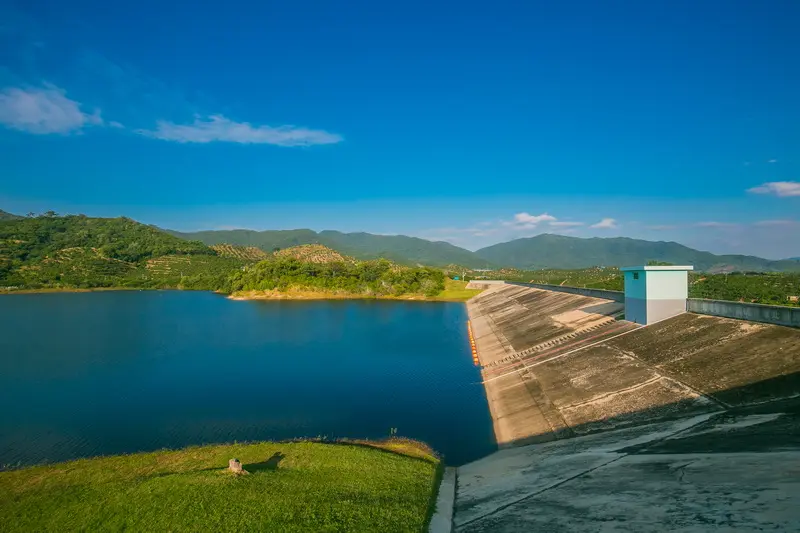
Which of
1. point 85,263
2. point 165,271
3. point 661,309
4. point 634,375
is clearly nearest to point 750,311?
point 661,309

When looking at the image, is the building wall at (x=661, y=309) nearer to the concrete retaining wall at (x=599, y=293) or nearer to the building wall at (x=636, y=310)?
the building wall at (x=636, y=310)

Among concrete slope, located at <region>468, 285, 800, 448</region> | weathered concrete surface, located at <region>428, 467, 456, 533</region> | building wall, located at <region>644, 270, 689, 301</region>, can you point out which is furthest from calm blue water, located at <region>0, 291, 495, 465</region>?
building wall, located at <region>644, 270, 689, 301</region>

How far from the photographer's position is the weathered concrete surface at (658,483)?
8875 millimetres

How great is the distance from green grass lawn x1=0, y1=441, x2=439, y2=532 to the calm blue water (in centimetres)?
475

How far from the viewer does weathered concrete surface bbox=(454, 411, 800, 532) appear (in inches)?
349

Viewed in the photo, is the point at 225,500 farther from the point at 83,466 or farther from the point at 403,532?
the point at 83,466

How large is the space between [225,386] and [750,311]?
33943mm

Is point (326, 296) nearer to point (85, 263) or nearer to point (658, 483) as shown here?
point (658, 483)

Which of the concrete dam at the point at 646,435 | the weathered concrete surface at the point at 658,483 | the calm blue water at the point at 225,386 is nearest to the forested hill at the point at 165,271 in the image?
the calm blue water at the point at 225,386

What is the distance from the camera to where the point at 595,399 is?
22.0m

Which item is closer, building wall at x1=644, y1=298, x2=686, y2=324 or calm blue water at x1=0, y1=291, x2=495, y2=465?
calm blue water at x1=0, y1=291, x2=495, y2=465

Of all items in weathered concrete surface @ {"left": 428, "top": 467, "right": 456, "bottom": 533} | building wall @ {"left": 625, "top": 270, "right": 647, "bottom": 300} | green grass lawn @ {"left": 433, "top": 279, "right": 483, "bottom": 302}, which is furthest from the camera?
green grass lawn @ {"left": 433, "top": 279, "right": 483, "bottom": 302}

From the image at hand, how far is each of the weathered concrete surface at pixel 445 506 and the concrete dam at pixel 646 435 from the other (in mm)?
90

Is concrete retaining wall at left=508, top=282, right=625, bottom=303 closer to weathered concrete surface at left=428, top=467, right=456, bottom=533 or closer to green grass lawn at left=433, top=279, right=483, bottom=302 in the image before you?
weathered concrete surface at left=428, top=467, right=456, bottom=533
